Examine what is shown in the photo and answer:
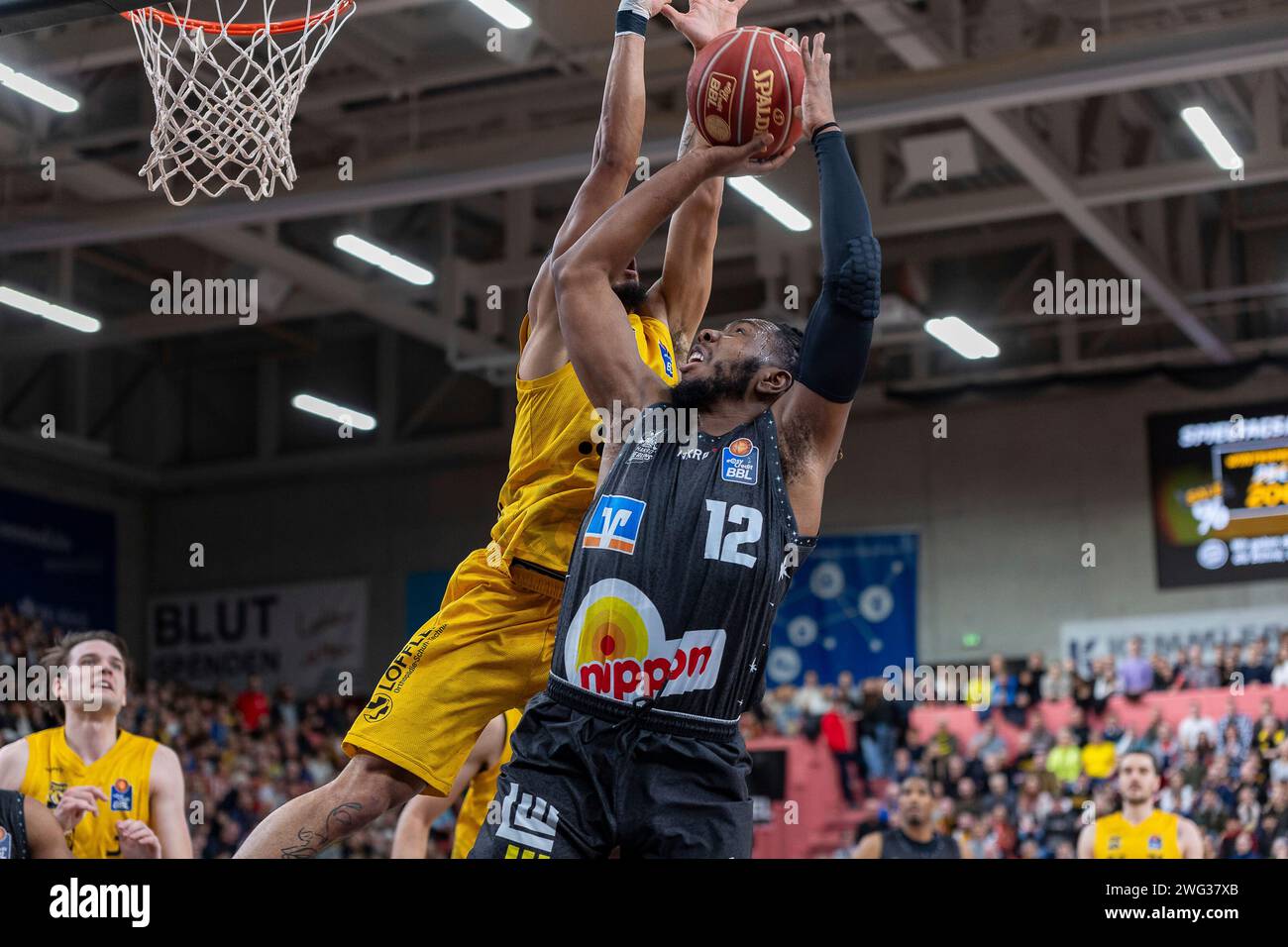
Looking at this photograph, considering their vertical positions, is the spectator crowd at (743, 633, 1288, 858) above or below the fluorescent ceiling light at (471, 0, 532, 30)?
below

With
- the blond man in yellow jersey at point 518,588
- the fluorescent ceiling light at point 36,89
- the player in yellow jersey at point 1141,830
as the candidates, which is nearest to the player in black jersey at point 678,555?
the blond man in yellow jersey at point 518,588

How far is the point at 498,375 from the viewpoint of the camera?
777 inches

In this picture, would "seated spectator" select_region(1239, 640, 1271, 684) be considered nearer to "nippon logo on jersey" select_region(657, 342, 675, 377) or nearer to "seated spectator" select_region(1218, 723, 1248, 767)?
"seated spectator" select_region(1218, 723, 1248, 767)

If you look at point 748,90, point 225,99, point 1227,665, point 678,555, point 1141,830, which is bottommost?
point 1141,830

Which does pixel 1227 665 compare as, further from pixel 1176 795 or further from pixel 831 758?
pixel 831 758

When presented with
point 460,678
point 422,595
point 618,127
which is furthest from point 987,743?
point 618,127

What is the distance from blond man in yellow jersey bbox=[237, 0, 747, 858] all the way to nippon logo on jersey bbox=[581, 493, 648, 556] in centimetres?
99

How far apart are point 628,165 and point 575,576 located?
1386 millimetres

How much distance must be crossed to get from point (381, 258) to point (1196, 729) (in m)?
9.19

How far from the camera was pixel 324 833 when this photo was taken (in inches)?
189

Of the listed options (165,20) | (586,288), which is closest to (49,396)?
(165,20)

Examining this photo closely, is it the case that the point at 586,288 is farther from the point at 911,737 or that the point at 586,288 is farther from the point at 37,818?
the point at 911,737

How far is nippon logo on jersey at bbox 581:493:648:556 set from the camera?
3.81 m

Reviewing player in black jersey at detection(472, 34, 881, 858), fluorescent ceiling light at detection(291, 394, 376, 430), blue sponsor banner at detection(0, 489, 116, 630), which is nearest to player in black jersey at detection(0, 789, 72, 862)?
player in black jersey at detection(472, 34, 881, 858)
